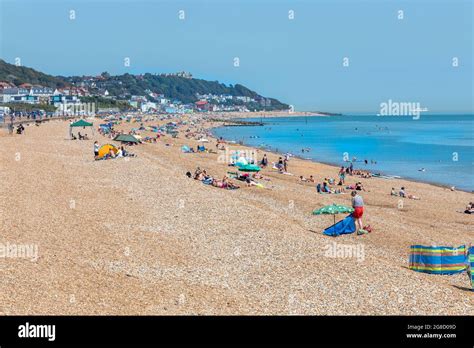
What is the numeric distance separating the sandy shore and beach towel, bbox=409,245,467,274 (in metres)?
0.32

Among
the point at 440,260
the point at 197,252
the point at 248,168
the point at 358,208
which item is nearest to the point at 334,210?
the point at 358,208

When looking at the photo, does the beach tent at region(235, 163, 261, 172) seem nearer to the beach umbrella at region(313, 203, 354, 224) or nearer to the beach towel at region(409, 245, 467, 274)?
the beach umbrella at region(313, 203, 354, 224)

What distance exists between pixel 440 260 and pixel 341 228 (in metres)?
3.57

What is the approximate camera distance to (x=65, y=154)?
98.6ft

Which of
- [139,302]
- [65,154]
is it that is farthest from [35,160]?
[139,302]

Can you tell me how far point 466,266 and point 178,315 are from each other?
693cm

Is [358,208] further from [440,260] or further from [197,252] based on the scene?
[197,252]

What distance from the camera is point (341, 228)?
49.0 ft

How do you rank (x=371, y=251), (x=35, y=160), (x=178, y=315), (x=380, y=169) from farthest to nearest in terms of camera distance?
(x=380, y=169), (x=35, y=160), (x=371, y=251), (x=178, y=315)

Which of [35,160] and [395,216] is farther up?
[35,160]

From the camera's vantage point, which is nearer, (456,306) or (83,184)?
(456,306)
